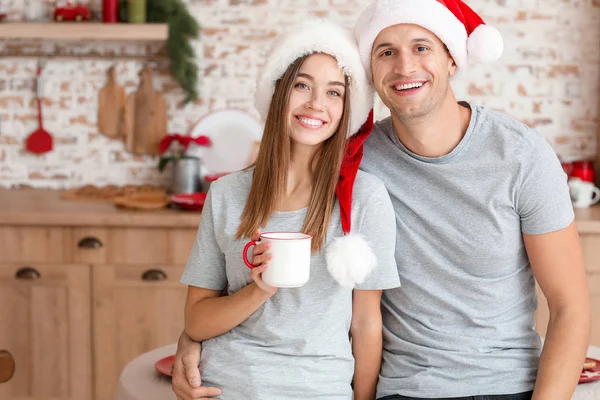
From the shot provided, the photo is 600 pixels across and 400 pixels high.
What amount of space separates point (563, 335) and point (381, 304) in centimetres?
46

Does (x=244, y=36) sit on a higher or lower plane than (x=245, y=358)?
higher

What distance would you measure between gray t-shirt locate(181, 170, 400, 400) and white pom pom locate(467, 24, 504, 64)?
44cm

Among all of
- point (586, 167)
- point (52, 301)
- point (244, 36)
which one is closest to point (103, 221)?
point (52, 301)

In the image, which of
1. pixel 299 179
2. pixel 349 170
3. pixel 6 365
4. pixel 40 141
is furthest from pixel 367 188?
pixel 40 141

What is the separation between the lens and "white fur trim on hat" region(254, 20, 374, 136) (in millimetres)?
1851

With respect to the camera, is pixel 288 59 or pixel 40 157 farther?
pixel 40 157

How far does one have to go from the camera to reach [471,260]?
1896mm

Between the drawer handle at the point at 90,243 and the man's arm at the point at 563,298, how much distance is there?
213 cm

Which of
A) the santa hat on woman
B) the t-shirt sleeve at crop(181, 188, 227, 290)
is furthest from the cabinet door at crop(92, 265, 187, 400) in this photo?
the santa hat on woman

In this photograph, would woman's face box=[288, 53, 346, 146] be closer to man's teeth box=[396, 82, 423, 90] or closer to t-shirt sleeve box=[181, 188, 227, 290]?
man's teeth box=[396, 82, 423, 90]

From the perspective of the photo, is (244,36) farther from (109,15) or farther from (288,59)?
(288,59)

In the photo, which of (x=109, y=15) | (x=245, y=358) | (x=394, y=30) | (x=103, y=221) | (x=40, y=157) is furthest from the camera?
(x=40, y=157)

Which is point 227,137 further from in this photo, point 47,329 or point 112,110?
point 47,329

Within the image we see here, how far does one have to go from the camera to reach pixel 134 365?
1995mm
